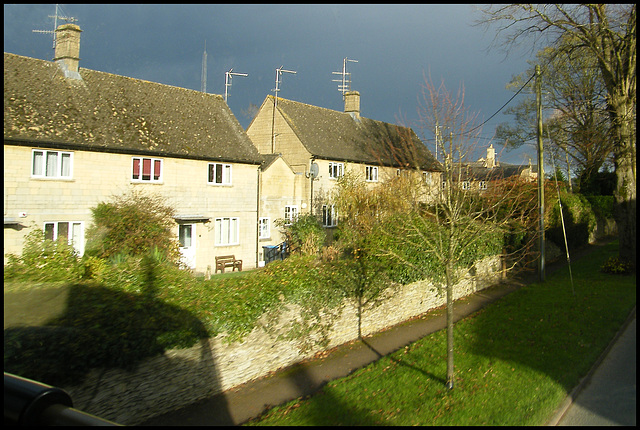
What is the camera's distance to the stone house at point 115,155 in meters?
16.9

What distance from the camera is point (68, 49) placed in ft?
66.7

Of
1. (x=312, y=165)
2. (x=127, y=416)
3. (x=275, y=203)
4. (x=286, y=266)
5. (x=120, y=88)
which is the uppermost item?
(x=120, y=88)

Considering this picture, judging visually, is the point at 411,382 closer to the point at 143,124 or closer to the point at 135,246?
the point at 135,246

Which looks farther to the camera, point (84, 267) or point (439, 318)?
point (439, 318)

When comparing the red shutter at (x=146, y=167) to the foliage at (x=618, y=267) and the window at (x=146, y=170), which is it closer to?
the window at (x=146, y=170)

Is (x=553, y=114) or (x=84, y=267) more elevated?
(x=553, y=114)

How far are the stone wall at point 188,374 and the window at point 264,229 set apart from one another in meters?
14.9

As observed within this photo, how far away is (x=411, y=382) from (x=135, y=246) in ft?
37.7

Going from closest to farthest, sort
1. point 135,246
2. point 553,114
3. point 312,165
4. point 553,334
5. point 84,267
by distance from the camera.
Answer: point 84,267 → point 553,334 → point 135,246 → point 312,165 → point 553,114

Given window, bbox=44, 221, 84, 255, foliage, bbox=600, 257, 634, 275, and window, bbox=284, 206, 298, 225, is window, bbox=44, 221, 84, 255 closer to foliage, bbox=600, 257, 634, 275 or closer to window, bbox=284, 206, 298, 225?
window, bbox=284, 206, 298, 225

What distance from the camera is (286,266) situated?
10891mm

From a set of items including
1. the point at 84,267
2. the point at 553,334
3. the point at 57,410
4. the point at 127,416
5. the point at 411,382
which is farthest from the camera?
the point at 553,334

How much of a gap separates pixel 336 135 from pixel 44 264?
25988mm

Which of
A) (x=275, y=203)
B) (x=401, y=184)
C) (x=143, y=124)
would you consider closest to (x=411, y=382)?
(x=401, y=184)
